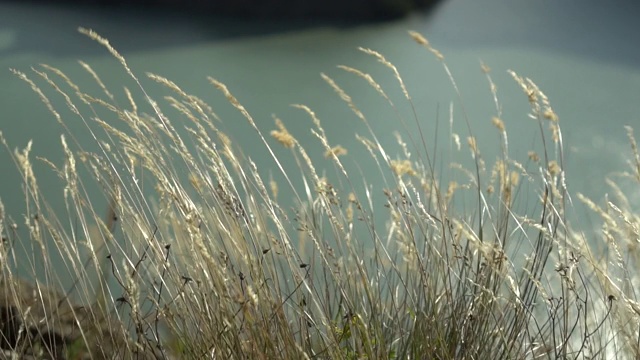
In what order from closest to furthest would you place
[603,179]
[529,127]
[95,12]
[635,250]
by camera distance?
[635,250]
[603,179]
[529,127]
[95,12]

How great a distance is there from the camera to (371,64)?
353cm

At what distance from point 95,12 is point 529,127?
193cm

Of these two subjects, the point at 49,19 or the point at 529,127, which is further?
the point at 49,19

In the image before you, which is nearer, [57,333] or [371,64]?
[57,333]

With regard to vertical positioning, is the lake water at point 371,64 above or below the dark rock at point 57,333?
below

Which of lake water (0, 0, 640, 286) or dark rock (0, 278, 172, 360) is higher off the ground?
dark rock (0, 278, 172, 360)

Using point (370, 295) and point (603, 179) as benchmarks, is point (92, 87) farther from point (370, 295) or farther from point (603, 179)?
point (370, 295)

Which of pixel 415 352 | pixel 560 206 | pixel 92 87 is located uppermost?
pixel 560 206

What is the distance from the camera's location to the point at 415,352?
1.12 m

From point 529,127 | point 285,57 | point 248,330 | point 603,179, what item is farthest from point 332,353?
point 285,57

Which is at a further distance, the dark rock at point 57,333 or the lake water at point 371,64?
the lake water at point 371,64

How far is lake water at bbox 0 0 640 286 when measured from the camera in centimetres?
301

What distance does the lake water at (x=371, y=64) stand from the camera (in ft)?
9.86

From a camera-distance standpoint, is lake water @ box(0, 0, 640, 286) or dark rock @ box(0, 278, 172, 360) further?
lake water @ box(0, 0, 640, 286)
